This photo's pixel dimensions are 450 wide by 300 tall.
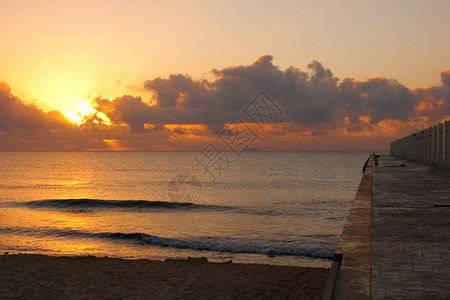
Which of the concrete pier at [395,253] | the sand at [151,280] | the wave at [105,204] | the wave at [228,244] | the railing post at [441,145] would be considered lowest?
the wave at [105,204]

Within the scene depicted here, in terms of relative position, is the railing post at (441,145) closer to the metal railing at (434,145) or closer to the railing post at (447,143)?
the metal railing at (434,145)

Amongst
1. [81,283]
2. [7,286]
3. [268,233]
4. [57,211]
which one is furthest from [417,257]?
[57,211]

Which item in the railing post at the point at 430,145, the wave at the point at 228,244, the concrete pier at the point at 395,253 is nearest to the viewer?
the concrete pier at the point at 395,253

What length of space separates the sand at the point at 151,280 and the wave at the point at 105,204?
20.0m

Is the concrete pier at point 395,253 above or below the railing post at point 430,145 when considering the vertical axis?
below

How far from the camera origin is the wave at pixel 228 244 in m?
16.4

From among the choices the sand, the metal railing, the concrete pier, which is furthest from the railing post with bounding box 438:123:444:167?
the sand

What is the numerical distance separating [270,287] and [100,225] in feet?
57.4

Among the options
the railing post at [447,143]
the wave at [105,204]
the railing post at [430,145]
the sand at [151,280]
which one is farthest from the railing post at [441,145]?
the sand at [151,280]

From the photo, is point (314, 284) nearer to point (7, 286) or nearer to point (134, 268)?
point (134, 268)

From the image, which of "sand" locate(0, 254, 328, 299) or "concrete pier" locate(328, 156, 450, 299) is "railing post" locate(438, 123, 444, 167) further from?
"sand" locate(0, 254, 328, 299)

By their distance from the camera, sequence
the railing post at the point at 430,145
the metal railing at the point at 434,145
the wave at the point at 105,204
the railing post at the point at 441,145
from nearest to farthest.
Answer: the metal railing at the point at 434,145 < the railing post at the point at 441,145 < the railing post at the point at 430,145 < the wave at the point at 105,204

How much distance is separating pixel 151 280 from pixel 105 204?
1067 inches

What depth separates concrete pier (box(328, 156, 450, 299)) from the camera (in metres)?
4.80
